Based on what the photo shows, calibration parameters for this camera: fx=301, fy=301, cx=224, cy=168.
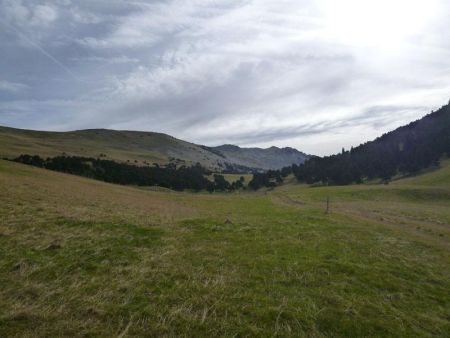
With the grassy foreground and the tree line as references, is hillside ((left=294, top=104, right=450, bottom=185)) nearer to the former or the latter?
the tree line

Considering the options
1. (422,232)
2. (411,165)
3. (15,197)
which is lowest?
(422,232)

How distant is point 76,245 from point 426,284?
14.7 metres

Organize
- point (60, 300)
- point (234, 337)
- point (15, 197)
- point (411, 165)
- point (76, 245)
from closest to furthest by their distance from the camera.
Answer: point (234, 337) < point (60, 300) < point (76, 245) < point (15, 197) < point (411, 165)

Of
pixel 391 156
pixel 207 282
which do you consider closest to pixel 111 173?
pixel 207 282

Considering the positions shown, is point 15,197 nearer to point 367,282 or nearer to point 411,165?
point 367,282

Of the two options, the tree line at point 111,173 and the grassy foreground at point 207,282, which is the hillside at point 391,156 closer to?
the tree line at point 111,173

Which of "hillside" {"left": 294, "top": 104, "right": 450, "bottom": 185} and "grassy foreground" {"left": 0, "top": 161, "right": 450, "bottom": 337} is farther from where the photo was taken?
"hillside" {"left": 294, "top": 104, "right": 450, "bottom": 185}

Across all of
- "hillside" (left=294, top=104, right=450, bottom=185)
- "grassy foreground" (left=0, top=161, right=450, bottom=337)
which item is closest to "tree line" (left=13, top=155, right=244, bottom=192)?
"hillside" (left=294, top=104, right=450, bottom=185)

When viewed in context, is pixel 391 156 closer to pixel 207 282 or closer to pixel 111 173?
pixel 111 173

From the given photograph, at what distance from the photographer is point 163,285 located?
391 inches

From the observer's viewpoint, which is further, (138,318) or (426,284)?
(426,284)

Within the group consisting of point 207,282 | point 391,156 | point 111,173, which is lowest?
point 207,282

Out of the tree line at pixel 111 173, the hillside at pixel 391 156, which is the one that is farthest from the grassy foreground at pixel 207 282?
the hillside at pixel 391 156

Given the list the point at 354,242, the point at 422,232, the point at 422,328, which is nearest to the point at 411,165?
the point at 422,232
